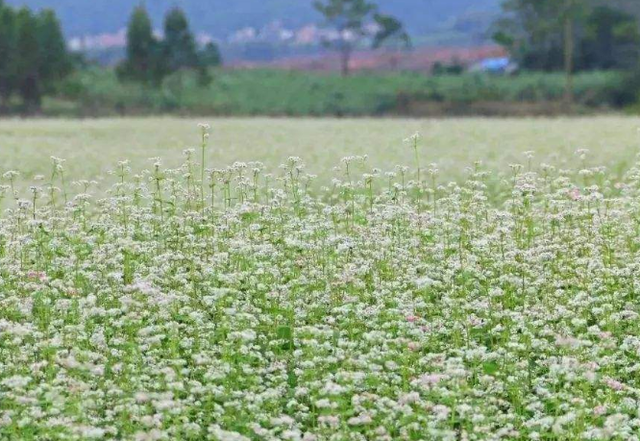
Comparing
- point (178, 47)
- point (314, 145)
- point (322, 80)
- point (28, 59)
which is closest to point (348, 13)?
point (322, 80)

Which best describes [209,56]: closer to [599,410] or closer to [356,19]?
[356,19]

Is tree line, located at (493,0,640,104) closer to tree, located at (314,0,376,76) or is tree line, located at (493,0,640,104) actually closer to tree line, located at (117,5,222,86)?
tree, located at (314,0,376,76)

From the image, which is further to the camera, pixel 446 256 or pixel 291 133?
pixel 291 133

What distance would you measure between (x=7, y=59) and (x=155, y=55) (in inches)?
525

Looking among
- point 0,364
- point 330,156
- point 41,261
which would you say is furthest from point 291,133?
point 0,364

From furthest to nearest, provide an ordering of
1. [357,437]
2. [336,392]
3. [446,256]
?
[446,256] < [357,437] < [336,392]

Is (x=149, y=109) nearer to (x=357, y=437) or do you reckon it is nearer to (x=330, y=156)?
(x=330, y=156)

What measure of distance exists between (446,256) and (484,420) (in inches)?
182

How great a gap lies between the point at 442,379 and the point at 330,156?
22170mm

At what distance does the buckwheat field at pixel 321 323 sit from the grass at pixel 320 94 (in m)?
60.4

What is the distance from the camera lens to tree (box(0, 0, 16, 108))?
286 feet

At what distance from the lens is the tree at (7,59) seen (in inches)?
3435

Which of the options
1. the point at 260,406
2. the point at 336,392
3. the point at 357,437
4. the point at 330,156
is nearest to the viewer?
the point at 336,392

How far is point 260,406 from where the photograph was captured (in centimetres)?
898
